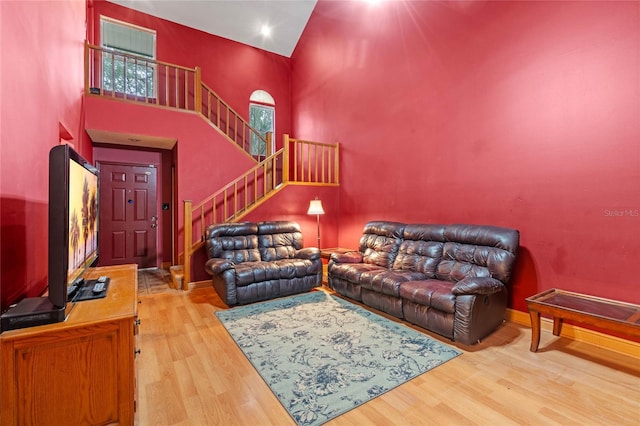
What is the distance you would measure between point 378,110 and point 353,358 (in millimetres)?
3797

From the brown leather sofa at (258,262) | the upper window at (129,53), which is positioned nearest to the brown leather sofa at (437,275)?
the brown leather sofa at (258,262)

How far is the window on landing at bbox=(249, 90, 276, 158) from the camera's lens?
22.4ft

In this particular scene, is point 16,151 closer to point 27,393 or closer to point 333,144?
point 27,393

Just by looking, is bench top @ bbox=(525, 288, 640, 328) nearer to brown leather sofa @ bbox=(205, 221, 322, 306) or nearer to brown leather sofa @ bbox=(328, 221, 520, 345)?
brown leather sofa @ bbox=(328, 221, 520, 345)

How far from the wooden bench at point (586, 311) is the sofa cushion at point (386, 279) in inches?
43.2

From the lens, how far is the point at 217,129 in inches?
207

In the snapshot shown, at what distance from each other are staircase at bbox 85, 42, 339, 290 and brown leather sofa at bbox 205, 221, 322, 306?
504mm

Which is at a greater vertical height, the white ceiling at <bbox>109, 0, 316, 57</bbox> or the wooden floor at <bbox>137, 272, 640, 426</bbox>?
the white ceiling at <bbox>109, 0, 316, 57</bbox>

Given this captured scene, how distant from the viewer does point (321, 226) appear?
18.1 feet

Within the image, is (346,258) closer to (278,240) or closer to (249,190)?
(278,240)

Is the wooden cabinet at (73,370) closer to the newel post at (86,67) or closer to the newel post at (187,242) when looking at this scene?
the newel post at (187,242)

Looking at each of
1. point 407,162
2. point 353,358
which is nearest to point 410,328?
point 353,358

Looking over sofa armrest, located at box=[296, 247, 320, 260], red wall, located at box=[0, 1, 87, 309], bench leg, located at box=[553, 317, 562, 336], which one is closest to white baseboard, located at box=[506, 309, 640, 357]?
bench leg, located at box=[553, 317, 562, 336]

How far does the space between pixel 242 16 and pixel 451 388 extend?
7.10 m
